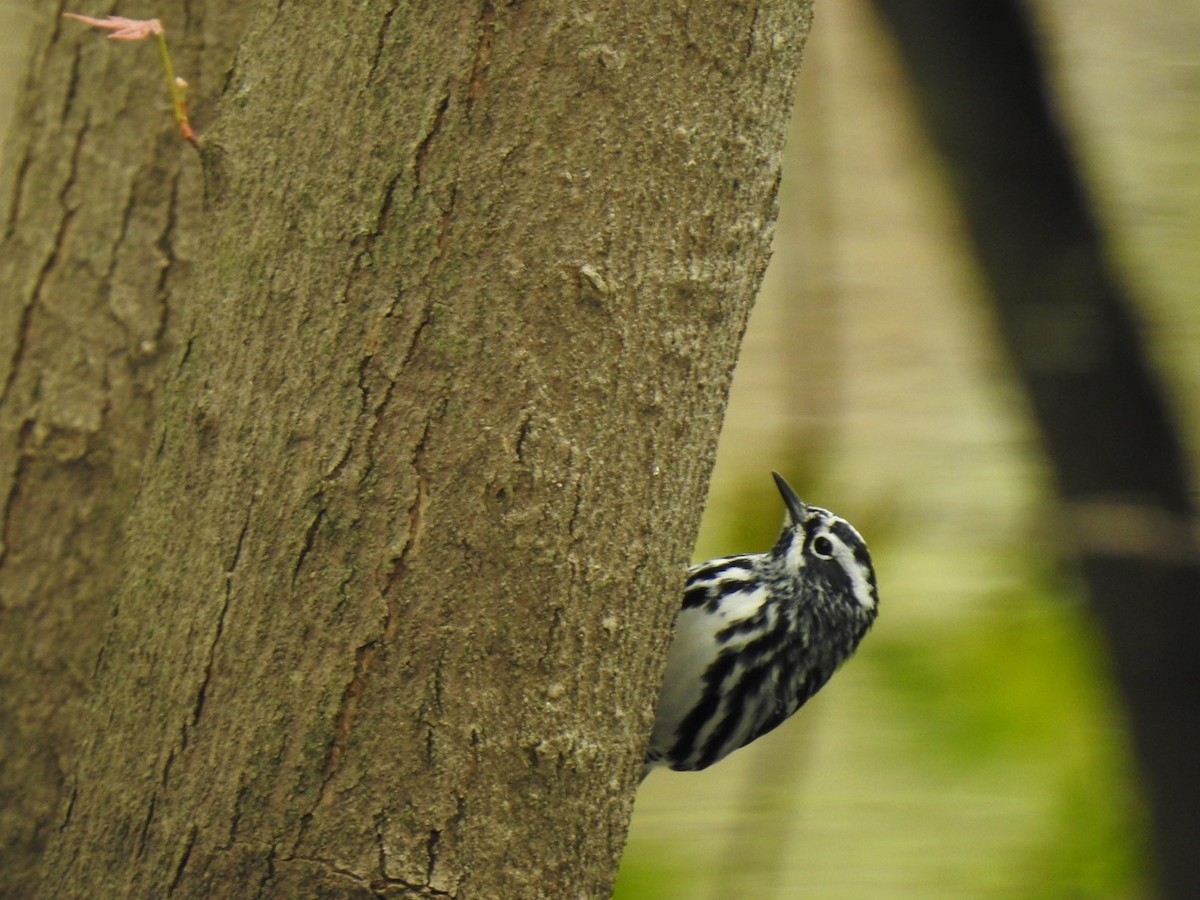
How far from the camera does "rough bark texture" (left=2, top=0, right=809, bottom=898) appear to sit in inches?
75.9

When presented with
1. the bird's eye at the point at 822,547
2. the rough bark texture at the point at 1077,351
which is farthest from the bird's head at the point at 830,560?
the rough bark texture at the point at 1077,351

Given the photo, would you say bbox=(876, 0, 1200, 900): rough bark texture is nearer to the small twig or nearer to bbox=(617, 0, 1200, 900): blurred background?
bbox=(617, 0, 1200, 900): blurred background

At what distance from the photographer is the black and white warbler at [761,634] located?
3170 millimetres

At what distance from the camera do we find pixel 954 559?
5.65 metres

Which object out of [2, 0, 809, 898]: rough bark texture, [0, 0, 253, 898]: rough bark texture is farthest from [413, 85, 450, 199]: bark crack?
[0, 0, 253, 898]: rough bark texture

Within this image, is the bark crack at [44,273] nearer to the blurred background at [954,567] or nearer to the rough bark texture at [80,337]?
the rough bark texture at [80,337]

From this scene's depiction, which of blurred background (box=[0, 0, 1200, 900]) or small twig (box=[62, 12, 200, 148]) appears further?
blurred background (box=[0, 0, 1200, 900])

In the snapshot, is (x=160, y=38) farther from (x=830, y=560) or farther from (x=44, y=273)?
(x=830, y=560)

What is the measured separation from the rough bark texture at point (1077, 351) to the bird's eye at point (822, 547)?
2.06 feet

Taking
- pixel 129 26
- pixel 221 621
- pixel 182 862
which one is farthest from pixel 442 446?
pixel 129 26

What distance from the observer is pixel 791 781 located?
4184 millimetres

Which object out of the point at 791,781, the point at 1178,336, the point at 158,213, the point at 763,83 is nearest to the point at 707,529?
the point at 791,781

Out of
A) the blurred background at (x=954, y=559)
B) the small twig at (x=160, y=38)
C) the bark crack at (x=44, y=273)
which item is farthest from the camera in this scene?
the blurred background at (x=954, y=559)

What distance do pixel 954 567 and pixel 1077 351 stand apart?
7.18 ft
